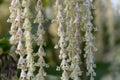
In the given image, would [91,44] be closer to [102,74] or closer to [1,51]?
[1,51]

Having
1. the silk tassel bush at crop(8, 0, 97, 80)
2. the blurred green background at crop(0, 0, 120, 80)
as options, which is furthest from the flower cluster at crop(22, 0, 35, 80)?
the blurred green background at crop(0, 0, 120, 80)

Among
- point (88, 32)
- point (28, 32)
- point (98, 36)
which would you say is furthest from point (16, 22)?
Answer: point (98, 36)

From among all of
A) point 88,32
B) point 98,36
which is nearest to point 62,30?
point 88,32

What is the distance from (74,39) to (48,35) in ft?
3.78

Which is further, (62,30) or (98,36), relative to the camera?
(98,36)

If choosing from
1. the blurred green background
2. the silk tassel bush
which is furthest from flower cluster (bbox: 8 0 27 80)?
the blurred green background

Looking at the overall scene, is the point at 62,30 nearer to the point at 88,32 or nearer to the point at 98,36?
the point at 88,32

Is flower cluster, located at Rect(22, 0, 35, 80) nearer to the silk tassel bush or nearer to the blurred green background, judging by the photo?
the silk tassel bush

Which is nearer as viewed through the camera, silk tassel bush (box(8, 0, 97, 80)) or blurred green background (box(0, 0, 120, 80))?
silk tassel bush (box(8, 0, 97, 80))

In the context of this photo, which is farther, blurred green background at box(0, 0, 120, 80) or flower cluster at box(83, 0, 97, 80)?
blurred green background at box(0, 0, 120, 80)

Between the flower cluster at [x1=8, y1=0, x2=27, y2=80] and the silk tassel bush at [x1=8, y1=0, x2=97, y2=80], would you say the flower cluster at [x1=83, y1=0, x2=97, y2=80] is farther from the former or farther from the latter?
the flower cluster at [x1=8, y1=0, x2=27, y2=80]

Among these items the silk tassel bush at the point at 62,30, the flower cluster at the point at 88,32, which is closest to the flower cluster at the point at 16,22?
the silk tassel bush at the point at 62,30

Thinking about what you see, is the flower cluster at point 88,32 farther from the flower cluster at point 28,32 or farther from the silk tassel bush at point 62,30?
the flower cluster at point 28,32

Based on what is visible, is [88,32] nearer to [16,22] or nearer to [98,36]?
[16,22]
